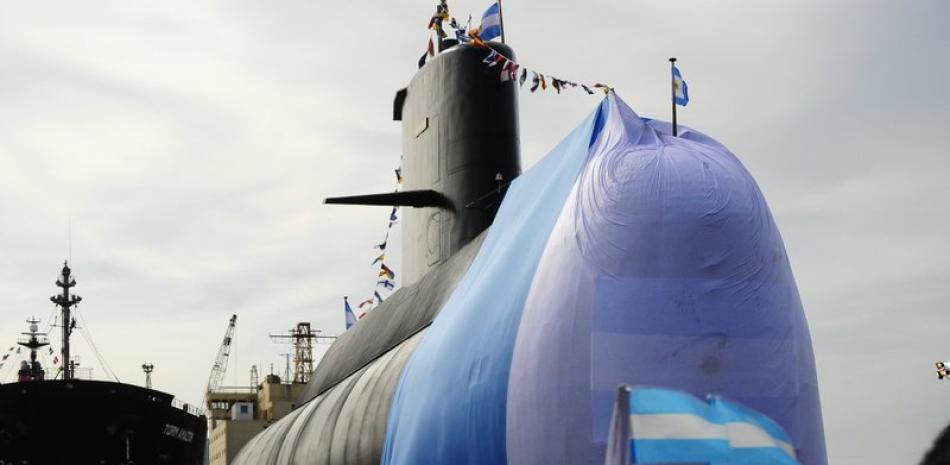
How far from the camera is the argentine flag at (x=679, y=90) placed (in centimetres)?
948

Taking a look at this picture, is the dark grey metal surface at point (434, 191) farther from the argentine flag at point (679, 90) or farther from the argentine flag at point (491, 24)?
the argentine flag at point (679, 90)

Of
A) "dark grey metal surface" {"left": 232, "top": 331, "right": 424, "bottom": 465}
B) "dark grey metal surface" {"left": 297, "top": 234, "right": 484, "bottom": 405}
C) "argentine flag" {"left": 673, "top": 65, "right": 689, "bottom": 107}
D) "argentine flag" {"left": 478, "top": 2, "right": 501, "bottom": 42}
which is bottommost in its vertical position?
"dark grey metal surface" {"left": 232, "top": 331, "right": 424, "bottom": 465}

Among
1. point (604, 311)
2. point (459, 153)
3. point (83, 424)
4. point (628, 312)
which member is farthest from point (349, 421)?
point (83, 424)

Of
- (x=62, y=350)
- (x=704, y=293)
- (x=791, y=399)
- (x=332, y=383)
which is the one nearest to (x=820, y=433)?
(x=791, y=399)

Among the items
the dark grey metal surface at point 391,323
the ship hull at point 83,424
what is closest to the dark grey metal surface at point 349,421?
the dark grey metal surface at point 391,323

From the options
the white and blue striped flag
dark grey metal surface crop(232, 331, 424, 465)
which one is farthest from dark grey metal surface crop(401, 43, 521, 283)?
the white and blue striped flag

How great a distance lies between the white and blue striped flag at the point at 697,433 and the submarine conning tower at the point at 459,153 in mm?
9952

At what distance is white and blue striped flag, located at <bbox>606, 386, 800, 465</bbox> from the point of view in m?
4.55

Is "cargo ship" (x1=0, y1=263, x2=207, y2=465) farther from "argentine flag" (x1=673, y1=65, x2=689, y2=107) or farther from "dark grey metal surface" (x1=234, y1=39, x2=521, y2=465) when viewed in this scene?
"argentine flag" (x1=673, y1=65, x2=689, y2=107)

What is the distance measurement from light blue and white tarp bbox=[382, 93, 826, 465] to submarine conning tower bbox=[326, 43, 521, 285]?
17.8ft

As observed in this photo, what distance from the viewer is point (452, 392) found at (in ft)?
31.4

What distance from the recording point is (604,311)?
27.2ft

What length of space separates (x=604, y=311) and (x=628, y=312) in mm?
178

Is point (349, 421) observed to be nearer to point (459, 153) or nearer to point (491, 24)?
point (459, 153)
